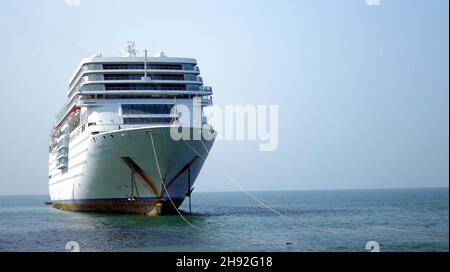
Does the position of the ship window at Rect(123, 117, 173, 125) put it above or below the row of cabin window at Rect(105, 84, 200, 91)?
below

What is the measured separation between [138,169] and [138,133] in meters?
2.24

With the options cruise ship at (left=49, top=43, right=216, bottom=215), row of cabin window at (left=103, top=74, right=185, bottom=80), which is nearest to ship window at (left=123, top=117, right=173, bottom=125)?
cruise ship at (left=49, top=43, right=216, bottom=215)

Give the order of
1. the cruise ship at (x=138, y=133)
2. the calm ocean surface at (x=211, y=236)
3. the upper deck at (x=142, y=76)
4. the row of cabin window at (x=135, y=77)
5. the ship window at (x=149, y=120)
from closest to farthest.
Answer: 1. the calm ocean surface at (x=211, y=236)
2. the cruise ship at (x=138, y=133)
3. the ship window at (x=149, y=120)
4. the upper deck at (x=142, y=76)
5. the row of cabin window at (x=135, y=77)

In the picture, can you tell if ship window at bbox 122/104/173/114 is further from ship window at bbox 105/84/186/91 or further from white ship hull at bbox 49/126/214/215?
white ship hull at bbox 49/126/214/215

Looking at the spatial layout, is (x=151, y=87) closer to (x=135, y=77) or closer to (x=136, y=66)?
(x=135, y=77)

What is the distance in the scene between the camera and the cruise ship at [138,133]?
37281 millimetres

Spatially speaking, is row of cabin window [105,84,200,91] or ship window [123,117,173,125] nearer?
ship window [123,117,173,125]

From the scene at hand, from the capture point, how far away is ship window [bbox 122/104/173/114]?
39656mm

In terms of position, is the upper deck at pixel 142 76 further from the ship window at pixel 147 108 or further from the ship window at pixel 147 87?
the ship window at pixel 147 108

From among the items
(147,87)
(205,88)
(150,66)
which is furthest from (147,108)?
(205,88)

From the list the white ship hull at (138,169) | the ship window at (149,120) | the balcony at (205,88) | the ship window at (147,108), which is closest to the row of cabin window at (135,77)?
the balcony at (205,88)

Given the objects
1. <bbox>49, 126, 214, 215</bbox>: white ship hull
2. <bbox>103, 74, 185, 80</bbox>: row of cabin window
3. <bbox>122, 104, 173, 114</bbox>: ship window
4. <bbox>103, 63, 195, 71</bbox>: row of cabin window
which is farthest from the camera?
<bbox>103, 63, 195, 71</bbox>: row of cabin window

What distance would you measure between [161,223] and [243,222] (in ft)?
17.1
